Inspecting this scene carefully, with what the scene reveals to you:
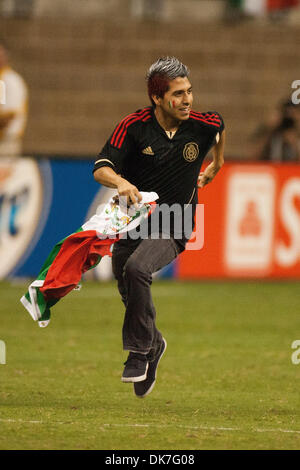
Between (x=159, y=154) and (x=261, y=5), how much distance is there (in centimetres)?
1315

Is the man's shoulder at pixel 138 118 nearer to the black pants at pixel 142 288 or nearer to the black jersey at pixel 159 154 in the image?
the black jersey at pixel 159 154

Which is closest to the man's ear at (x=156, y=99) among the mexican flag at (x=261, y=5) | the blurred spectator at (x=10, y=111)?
the blurred spectator at (x=10, y=111)

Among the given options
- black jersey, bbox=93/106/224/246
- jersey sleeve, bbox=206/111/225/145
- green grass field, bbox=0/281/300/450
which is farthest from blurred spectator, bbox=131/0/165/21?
black jersey, bbox=93/106/224/246

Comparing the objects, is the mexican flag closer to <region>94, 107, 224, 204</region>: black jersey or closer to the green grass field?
the green grass field

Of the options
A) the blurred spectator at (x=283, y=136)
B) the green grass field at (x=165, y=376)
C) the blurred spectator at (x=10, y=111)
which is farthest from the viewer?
the blurred spectator at (x=283, y=136)

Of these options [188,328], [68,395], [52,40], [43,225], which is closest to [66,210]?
[43,225]

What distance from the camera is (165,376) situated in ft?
27.8

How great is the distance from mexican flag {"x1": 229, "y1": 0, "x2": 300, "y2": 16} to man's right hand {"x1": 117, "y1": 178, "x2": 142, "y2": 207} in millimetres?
13586

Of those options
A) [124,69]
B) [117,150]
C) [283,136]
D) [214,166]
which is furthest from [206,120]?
[124,69]

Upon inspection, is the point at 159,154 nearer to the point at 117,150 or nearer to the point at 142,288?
the point at 117,150

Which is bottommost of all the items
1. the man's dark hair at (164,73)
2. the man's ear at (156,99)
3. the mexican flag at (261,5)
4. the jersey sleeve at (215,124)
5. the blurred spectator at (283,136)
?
the blurred spectator at (283,136)

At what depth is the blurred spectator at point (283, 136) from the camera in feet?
54.1
